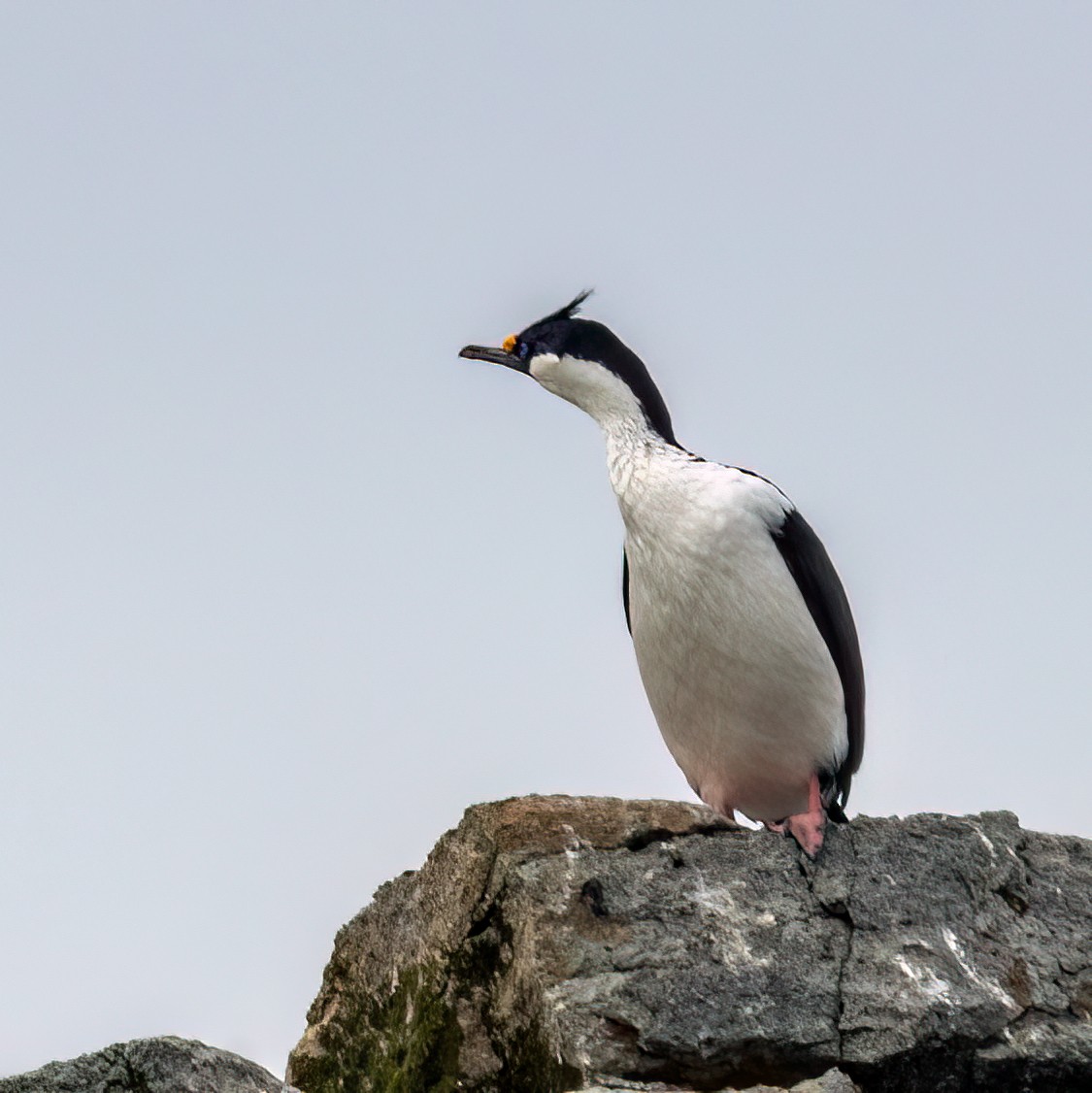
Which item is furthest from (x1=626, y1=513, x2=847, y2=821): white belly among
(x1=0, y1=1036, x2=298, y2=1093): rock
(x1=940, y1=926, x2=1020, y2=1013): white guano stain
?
(x1=0, y1=1036, x2=298, y2=1093): rock

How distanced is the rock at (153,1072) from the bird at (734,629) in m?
2.99

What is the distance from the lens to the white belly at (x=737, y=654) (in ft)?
22.9

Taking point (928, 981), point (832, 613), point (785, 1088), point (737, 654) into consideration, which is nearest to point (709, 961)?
point (785, 1088)

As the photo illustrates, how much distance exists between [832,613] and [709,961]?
2.53 meters

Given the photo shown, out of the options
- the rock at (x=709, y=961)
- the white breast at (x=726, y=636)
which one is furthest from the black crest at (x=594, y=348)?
the rock at (x=709, y=961)

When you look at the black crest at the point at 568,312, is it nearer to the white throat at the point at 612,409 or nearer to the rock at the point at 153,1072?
the white throat at the point at 612,409

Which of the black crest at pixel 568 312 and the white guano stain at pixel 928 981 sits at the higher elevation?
the black crest at pixel 568 312

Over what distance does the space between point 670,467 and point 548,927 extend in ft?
8.70

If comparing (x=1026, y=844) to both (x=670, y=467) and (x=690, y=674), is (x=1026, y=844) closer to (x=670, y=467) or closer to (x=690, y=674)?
(x=690, y=674)

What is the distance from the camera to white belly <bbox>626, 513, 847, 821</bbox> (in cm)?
698

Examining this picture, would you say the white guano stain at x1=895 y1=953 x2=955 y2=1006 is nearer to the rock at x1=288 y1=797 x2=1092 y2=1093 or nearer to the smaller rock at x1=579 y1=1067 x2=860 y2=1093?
the rock at x1=288 y1=797 x2=1092 y2=1093

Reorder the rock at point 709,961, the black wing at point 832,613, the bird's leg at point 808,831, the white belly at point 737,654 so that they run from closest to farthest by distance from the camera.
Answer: the rock at point 709,961 → the bird's leg at point 808,831 → the white belly at point 737,654 → the black wing at point 832,613

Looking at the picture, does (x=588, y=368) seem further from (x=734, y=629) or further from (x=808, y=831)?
(x=808, y=831)

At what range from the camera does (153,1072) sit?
426cm
